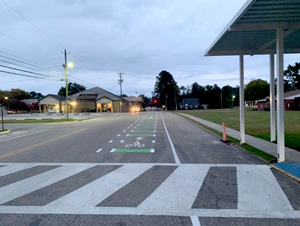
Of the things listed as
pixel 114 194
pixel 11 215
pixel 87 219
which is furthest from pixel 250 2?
pixel 11 215

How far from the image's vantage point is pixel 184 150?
10.1 metres

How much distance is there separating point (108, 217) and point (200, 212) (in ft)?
5.39

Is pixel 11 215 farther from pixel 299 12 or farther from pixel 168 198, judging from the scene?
pixel 299 12

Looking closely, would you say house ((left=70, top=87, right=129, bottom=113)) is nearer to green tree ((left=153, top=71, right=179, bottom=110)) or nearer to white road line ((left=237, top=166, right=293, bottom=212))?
green tree ((left=153, top=71, right=179, bottom=110))

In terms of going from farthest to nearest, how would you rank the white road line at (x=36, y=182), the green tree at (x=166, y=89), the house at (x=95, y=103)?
the green tree at (x=166, y=89) < the house at (x=95, y=103) < the white road line at (x=36, y=182)

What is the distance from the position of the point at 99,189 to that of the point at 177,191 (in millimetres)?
1783

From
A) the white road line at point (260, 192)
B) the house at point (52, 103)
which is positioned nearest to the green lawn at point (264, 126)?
the white road line at point (260, 192)

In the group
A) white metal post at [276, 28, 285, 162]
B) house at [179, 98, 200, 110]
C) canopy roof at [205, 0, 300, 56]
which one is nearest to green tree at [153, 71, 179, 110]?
house at [179, 98, 200, 110]

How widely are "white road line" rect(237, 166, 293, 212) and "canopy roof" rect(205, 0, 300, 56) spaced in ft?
15.0

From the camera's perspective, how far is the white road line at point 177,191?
454 cm

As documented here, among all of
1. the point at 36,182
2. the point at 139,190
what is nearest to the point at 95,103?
the point at 36,182

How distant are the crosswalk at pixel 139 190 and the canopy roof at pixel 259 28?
4.56 m

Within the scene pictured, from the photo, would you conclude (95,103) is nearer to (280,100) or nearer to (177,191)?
(280,100)

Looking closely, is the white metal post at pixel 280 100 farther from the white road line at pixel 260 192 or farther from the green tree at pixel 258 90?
the green tree at pixel 258 90
